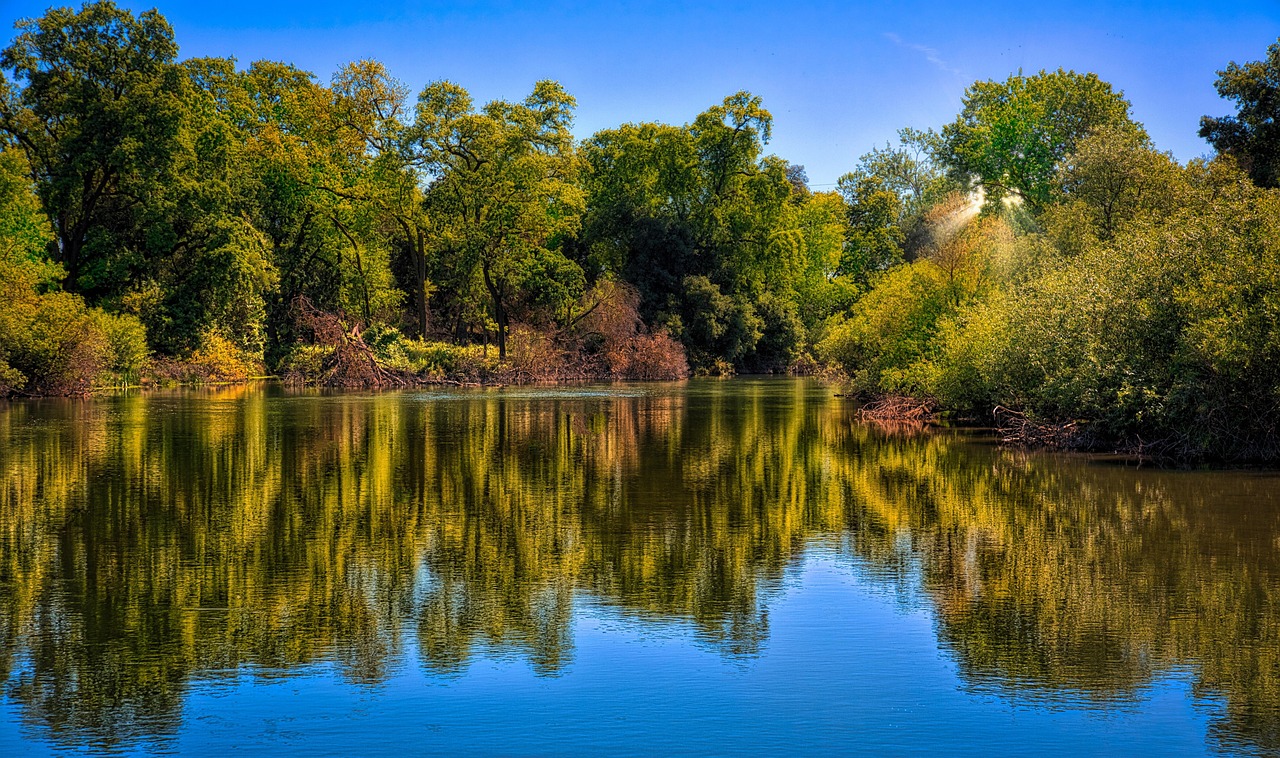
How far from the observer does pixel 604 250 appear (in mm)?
69562

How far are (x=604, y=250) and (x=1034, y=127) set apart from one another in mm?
25626

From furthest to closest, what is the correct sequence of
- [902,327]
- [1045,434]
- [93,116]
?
[93,116], [902,327], [1045,434]

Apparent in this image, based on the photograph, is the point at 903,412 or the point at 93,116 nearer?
the point at 903,412

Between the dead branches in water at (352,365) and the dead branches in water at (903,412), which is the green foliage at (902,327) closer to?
the dead branches in water at (903,412)

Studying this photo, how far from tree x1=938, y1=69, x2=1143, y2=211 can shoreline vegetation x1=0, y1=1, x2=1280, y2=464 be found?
0.58 feet

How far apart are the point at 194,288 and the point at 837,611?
5180 cm

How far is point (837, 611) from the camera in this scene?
403 inches

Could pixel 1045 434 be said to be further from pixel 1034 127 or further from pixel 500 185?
pixel 500 185

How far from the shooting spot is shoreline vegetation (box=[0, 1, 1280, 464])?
23.2m

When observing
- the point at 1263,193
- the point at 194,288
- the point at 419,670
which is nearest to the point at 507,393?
the point at 194,288

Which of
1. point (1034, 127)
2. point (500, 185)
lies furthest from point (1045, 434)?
point (500, 185)

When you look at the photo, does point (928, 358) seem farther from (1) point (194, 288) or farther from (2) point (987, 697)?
(1) point (194, 288)

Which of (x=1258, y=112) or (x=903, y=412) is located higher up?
(x=1258, y=112)

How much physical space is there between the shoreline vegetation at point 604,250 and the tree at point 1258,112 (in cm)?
10
